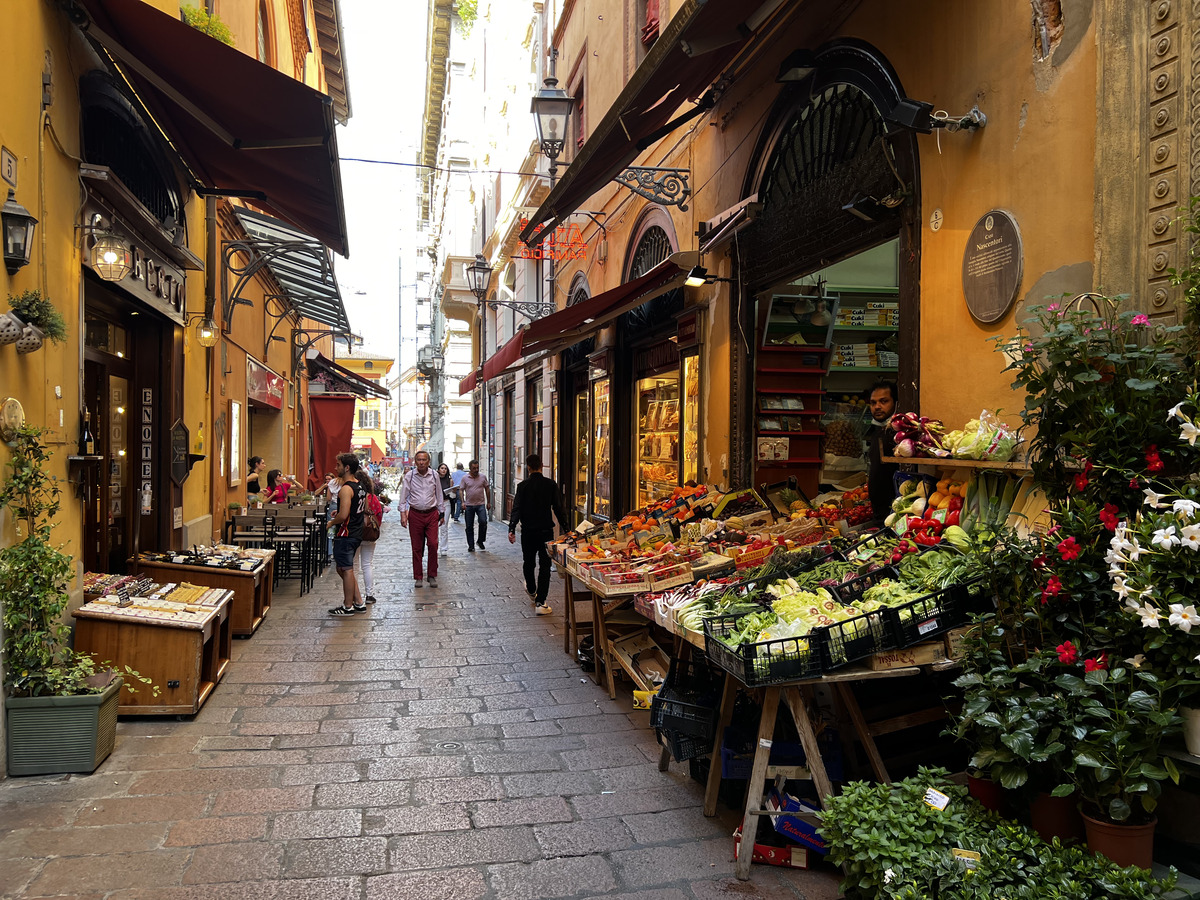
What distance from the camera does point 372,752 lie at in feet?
16.7

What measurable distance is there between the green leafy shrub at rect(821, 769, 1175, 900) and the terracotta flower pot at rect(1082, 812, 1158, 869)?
0.07 metres

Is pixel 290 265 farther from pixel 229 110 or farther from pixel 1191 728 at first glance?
pixel 1191 728

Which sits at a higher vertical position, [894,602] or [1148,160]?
[1148,160]

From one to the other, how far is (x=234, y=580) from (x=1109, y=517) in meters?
7.43

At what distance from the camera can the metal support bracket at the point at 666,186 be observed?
9.33 m

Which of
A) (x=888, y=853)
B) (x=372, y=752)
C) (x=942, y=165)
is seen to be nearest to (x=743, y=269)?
(x=942, y=165)

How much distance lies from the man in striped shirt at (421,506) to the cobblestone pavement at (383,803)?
13.4ft

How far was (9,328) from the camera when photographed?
445 centimetres

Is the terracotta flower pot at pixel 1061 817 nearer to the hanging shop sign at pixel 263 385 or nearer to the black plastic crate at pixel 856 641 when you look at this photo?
the black plastic crate at pixel 856 641

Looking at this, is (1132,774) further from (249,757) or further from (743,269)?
(743,269)

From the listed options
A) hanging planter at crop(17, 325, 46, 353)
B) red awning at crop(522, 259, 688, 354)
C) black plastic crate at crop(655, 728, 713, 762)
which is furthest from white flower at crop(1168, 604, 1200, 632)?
red awning at crop(522, 259, 688, 354)

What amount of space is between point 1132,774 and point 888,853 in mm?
883

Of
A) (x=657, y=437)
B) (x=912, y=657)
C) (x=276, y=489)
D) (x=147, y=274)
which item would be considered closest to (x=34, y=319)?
(x=147, y=274)

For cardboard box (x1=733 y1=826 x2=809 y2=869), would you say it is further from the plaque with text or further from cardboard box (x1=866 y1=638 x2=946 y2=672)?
the plaque with text
